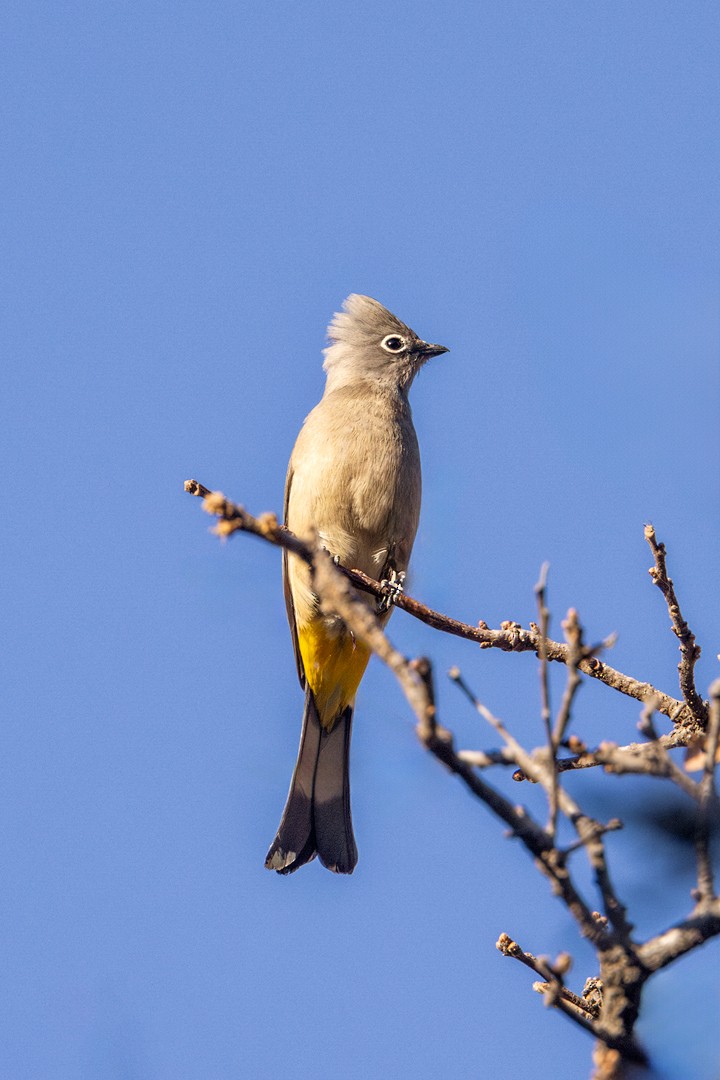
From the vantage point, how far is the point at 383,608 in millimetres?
7031

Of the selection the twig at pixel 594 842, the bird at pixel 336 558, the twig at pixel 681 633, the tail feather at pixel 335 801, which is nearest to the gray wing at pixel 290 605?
the bird at pixel 336 558

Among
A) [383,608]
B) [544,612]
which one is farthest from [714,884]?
[383,608]

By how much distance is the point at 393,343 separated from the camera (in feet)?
28.9

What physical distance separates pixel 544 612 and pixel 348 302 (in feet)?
22.8

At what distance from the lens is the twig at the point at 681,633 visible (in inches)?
170

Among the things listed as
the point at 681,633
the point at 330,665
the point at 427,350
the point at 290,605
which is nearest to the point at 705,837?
the point at 681,633

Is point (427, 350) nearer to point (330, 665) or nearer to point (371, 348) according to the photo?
point (371, 348)

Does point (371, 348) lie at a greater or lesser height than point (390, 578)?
greater

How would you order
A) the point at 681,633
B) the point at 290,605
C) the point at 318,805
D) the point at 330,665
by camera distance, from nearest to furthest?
the point at 681,633 → the point at 318,805 → the point at 330,665 → the point at 290,605

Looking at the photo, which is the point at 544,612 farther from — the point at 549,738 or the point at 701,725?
the point at 701,725

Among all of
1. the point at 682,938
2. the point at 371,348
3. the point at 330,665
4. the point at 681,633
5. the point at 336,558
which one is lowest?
the point at 682,938

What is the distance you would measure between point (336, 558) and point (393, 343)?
238 centimetres

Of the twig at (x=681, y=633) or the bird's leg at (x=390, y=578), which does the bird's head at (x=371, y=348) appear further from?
the twig at (x=681, y=633)

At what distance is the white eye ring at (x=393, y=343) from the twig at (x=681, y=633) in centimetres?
462
